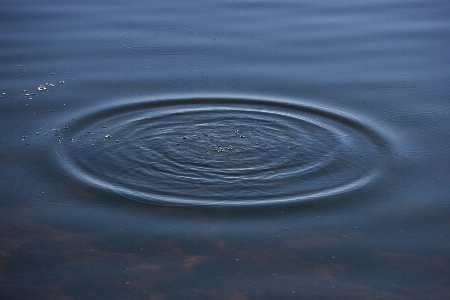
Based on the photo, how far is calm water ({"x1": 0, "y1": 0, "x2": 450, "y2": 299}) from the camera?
317 centimetres

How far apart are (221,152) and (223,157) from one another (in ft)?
0.25

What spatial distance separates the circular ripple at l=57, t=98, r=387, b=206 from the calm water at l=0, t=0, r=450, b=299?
0.05 ft

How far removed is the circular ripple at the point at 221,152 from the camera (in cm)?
391

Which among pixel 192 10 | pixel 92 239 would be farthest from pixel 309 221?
pixel 192 10

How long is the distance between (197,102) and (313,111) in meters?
0.89

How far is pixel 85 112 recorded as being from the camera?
197 inches

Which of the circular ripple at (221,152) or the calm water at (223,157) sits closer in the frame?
the calm water at (223,157)

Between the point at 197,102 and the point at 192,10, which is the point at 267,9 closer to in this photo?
the point at 192,10

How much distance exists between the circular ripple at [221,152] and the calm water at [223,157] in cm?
1

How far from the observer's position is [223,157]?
429cm

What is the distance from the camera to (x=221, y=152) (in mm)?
4359

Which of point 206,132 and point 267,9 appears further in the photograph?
point 267,9

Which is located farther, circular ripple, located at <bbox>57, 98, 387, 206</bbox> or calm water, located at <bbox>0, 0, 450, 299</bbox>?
circular ripple, located at <bbox>57, 98, 387, 206</bbox>

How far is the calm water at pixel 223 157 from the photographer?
10.4 ft
